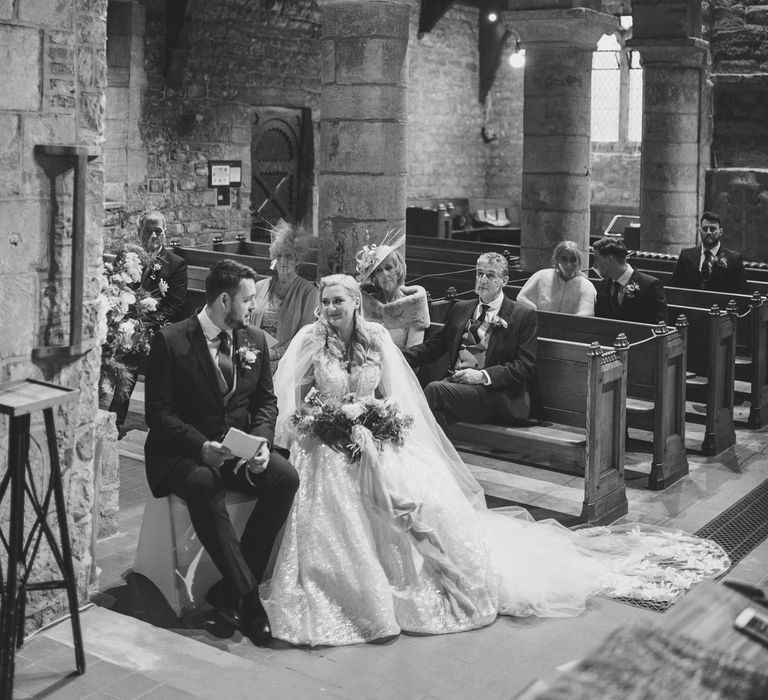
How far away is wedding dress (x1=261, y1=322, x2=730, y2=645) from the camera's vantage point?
15.2 ft

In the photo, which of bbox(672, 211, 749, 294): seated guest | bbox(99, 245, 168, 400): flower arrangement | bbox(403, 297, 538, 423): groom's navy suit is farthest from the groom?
bbox(672, 211, 749, 294): seated guest

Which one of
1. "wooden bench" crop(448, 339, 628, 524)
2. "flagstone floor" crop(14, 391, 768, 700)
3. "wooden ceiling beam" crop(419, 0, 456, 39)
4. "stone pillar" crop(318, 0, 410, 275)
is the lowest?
"flagstone floor" crop(14, 391, 768, 700)

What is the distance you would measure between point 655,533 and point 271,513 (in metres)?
2.20

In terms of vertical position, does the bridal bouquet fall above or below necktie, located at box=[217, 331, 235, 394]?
below

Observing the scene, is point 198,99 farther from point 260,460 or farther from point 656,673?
point 656,673

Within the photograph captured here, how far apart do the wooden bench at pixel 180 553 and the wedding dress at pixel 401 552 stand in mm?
263

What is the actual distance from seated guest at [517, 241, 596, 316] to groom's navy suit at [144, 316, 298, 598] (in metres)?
3.38

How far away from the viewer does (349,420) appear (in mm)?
5039

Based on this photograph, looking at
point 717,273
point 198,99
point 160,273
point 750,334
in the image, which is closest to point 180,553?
point 160,273

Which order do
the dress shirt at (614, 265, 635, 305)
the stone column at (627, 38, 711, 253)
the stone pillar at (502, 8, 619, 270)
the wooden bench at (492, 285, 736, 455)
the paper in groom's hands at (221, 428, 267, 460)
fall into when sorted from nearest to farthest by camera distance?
the paper in groom's hands at (221, 428, 267, 460) → the wooden bench at (492, 285, 736, 455) → the dress shirt at (614, 265, 635, 305) → the stone pillar at (502, 8, 619, 270) → the stone column at (627, 38, 711, 253)

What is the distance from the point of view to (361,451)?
16.3ft

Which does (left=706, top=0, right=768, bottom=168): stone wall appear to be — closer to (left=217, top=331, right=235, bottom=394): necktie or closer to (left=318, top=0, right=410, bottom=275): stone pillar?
(left=318, top=0, right=410, bottom=275): stone pillar

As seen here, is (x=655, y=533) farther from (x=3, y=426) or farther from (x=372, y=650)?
(x=3, y=426)

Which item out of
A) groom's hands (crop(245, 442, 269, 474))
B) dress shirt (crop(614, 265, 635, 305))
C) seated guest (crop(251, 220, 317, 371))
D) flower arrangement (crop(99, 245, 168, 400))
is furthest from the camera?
dress shirt (crop(614, 265, 635, 305))
